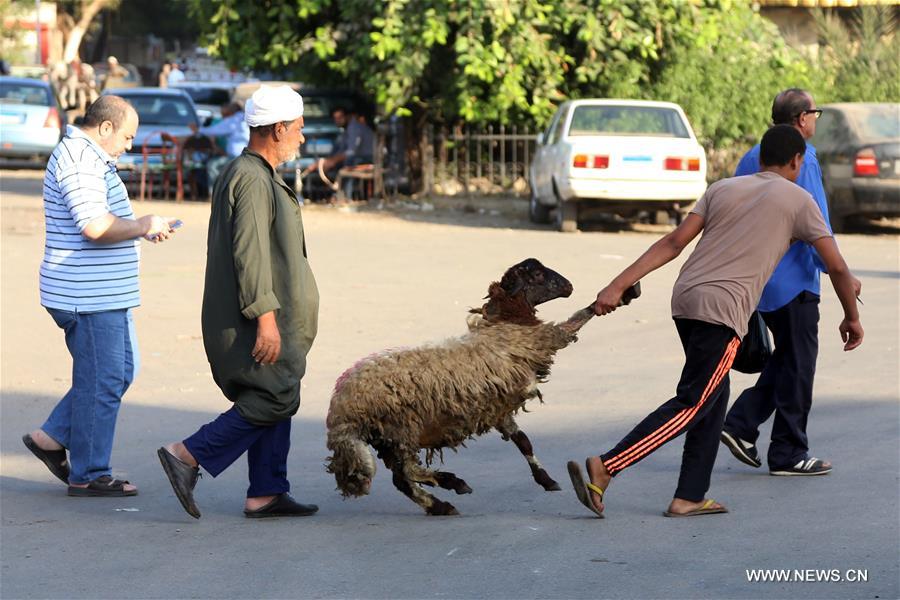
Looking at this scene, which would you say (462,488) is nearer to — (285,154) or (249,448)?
(249,448)

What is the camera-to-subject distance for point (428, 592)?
5.14m

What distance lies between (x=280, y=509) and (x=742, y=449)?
2.38 m

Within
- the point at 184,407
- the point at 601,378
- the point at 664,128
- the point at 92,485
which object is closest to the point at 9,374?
the point at 184,407

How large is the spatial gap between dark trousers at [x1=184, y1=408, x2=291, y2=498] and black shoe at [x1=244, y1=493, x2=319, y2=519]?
0.04m

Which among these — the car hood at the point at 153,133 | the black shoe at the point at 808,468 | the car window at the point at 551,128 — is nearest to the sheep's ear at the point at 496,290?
the black shoe at the point at 808,468

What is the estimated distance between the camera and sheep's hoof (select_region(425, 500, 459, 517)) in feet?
20.6

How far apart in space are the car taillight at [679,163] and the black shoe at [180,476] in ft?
41.6

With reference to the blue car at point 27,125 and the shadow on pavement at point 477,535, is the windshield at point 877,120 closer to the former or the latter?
the shadow on pavement at point 477,535

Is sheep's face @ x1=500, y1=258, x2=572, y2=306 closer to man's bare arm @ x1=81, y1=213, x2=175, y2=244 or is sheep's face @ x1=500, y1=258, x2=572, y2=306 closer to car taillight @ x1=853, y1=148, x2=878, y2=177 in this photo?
man's bare arm @ x1=81, y1=213, x2=175, y2=244

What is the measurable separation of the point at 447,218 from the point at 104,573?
Answer: 15898mm

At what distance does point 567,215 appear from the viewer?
18.9 meters

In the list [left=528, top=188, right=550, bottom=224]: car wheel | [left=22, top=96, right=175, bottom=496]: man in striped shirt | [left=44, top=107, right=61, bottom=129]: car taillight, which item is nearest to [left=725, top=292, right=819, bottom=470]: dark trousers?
[left=22, top=96, right=175, bottom=496]: man in striped shirt

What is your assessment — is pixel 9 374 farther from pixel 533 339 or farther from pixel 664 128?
pixel 664 128

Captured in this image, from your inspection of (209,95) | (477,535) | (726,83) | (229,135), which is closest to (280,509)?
(477,535)
